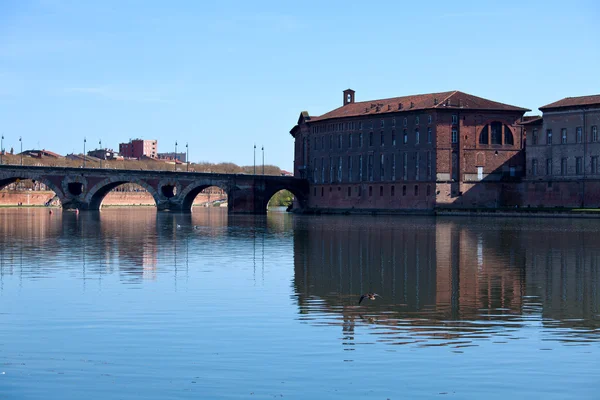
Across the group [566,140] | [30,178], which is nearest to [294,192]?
[30,178]

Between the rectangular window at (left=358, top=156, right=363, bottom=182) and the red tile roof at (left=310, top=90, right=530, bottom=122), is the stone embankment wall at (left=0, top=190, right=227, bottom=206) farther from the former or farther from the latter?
the rectangular window at (left=358, top=156, right=363, bottom=182)

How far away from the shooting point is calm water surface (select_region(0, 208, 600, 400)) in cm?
1636

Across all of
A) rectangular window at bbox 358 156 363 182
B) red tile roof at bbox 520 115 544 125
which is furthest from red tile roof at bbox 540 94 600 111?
rectangular window at bbox 358 156 363 182

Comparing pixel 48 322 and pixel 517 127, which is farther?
pixel 517 127

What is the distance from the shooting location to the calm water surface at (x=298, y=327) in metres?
16.4

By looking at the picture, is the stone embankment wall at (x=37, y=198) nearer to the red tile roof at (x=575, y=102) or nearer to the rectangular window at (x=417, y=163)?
the rectangular window at (x=417, y=163)

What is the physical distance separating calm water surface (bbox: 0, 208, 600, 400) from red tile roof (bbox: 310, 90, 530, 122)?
7529 cm

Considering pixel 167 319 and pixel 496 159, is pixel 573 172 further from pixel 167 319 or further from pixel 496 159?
pixel 167 319

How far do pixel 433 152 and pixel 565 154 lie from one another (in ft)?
55.6

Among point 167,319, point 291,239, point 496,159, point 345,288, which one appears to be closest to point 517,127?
point 496,159

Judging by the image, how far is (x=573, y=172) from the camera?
350 ft

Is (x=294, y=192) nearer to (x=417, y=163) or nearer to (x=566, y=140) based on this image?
(x=417, y=163)

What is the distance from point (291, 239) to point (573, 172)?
5648cm

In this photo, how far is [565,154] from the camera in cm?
10744
